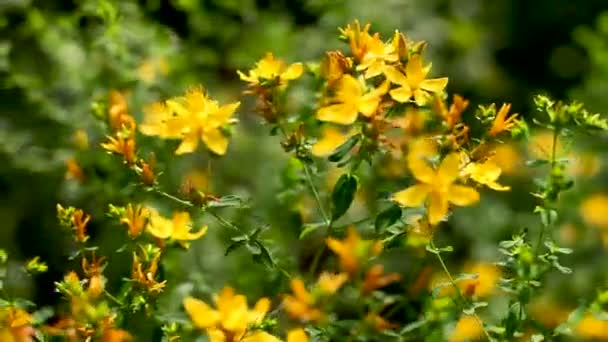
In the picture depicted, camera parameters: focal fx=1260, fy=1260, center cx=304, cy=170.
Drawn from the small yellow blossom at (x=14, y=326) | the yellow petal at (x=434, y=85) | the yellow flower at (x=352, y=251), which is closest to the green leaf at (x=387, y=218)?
the yellow flower at (x=352, y=251)

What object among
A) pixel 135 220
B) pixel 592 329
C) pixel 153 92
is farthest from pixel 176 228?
pixel 592 329

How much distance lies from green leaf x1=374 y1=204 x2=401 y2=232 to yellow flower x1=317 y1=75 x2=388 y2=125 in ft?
0.39

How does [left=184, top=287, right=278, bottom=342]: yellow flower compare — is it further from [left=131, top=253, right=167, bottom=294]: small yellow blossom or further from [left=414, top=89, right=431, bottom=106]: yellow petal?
[left=414, top=89, right=431, bottom=106]: yellow petal

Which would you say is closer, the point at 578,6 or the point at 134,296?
the point at 134,296

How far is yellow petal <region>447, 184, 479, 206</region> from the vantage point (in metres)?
1.39

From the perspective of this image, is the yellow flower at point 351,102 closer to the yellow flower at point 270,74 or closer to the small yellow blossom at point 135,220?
the yellow flower at point 270,74

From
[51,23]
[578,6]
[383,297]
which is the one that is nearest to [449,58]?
[578,6]

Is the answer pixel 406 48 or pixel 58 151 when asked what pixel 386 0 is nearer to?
pixel 58 151

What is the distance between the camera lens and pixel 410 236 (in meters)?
1.50

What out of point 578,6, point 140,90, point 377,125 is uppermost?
point 377,125

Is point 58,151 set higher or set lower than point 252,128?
higher

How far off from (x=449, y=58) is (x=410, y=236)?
1.78 m

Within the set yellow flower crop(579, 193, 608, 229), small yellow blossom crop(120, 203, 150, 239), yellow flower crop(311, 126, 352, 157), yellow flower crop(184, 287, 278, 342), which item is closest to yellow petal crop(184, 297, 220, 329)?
yellow flower crop(184, 287, 278, 342)

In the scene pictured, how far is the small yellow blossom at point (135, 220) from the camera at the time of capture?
4.78ft
